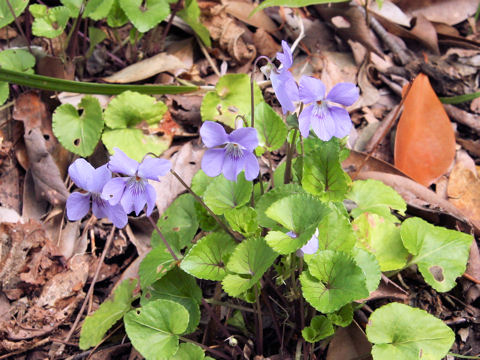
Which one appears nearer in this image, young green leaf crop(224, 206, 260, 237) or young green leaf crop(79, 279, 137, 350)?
young green leaf crop(224, 206, 260, 237)

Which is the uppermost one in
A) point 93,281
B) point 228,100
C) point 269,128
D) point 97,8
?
point 97,8

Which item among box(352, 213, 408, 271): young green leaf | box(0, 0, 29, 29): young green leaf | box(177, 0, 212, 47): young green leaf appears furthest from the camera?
box(177, 0, 212, 47): young green leaf

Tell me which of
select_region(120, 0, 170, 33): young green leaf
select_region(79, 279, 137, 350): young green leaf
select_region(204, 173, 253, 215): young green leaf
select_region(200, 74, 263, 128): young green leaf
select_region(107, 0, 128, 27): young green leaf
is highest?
select_region(120, 0, 170, 33): young green leaf

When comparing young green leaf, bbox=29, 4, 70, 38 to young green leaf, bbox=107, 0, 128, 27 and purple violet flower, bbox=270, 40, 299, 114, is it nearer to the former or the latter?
young green leaf, bbox=107, 0, 128, 27

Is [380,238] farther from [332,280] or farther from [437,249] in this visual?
[332,280]

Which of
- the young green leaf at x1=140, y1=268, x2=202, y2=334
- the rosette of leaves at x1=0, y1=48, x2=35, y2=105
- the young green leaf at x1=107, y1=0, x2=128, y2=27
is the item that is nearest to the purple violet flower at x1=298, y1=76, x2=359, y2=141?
the young green leaf at x1=140, y1=268, x2=202, y2=334

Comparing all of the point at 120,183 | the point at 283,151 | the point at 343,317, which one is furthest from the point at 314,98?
the point at 283,151
